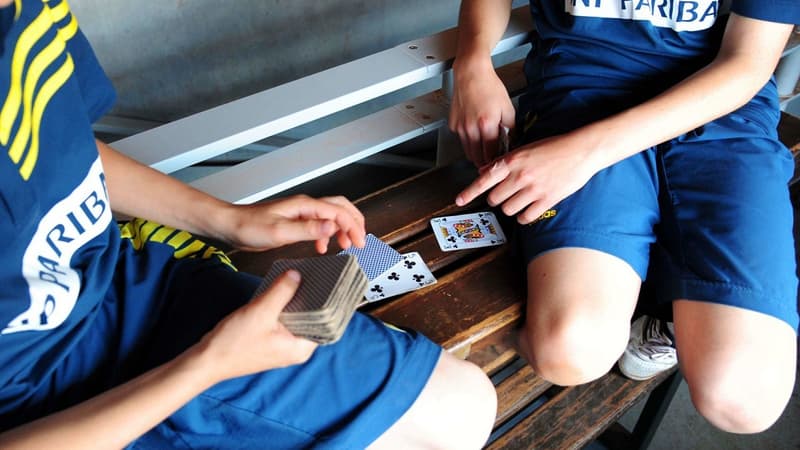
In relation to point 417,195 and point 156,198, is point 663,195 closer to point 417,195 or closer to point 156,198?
point 417,195

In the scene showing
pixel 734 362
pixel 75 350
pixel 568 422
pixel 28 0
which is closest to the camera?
pixel 28 0

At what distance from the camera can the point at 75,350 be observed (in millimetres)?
947

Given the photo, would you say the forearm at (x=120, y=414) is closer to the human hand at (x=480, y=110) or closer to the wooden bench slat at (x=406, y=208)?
the wooden bench slat at (x=406, y=208)

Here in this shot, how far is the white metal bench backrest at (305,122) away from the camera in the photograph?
135 centimetres

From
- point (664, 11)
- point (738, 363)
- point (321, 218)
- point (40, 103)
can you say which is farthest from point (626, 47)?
point (40, 103)

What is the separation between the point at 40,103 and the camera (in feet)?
2.78

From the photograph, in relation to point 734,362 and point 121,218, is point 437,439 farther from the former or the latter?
point 121,218

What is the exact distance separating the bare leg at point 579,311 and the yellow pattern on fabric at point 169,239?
1.89 feet

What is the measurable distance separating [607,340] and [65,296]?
0.91 meters

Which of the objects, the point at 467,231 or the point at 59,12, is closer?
the point at 59,12

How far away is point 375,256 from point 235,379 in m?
0.54

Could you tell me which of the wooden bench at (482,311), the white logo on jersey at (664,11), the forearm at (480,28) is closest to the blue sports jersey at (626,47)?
the white logo on jersey at (664,11)

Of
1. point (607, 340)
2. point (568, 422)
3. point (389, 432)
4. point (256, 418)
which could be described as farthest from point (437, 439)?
point (568, 422)

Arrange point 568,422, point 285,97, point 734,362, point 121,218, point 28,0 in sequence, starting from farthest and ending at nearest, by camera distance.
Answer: point 568,422 → point 285,97 → point 121,218 → point 734,362 → point 28,0
